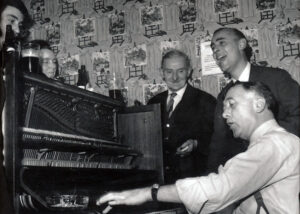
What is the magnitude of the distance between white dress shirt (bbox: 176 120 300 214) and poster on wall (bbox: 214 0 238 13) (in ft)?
6.40

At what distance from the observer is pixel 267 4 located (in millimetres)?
3264

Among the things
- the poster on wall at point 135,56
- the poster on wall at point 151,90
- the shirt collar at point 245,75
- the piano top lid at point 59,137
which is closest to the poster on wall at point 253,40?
the shirt collar at point 245,75

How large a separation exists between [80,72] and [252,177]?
2.34 meters

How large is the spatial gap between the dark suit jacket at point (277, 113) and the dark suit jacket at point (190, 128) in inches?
5.9

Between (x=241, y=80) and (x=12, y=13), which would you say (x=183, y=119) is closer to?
(x=241, y=80)

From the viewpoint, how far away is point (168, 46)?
3619 millimetres

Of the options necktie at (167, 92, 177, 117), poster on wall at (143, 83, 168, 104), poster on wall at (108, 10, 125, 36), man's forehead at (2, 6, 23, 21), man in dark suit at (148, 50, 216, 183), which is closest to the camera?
man's forehead at (2, 6, 23, 21)

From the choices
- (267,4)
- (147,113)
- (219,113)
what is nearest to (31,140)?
(147,113)

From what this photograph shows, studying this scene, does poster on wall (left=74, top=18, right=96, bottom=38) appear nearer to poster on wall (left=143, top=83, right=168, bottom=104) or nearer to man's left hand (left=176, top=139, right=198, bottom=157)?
poster on wall (left=143, top=83, right=168, bottom=104)

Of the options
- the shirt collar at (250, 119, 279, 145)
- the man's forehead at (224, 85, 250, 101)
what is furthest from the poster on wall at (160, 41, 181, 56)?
the shirt collar at (250, 119, 279, 145)

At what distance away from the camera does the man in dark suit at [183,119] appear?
2948 mm

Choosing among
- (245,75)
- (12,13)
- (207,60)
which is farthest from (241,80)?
(12,13)

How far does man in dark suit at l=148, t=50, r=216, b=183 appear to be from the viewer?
2948 millimetres

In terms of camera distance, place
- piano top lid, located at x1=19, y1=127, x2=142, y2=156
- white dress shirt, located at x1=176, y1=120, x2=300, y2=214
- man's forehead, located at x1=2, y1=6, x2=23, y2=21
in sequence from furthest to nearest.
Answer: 1. man's forehead, located at x1=2, y1=6, x2=23, y2=21
2. piano top lid, located at x1=19, y1=127, x2=142, y2=156
3. white dress shirt, located at x1=176, y1=120, x2=300, y2=214
